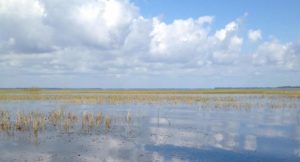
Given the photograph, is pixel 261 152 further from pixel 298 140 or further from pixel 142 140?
pixel 142 140

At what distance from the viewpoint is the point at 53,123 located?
21422 mm

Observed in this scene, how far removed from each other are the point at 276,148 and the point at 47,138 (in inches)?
415

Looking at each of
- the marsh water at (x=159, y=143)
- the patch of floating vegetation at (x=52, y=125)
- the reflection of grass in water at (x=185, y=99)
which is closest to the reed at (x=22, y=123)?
the patch of floating vegetation at (x=52, y=125)

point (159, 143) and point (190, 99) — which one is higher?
point (190, 99)

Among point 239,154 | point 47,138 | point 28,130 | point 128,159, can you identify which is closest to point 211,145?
point 239,154

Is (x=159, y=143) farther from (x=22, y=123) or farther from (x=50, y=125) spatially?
(x=22, y=123)

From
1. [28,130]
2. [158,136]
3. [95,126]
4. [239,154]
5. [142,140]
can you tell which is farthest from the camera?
[95,126]

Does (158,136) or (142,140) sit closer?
(142,140)

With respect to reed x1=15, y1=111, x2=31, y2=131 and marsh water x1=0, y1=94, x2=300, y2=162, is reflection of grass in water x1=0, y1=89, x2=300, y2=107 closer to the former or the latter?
reed x1=15, y1=111, x2=31, y2=131

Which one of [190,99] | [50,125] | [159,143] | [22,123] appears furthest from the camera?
[190,99]

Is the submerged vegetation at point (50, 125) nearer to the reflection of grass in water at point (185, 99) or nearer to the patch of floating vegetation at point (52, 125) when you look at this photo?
the patch of floating vegetation at point (52, 125)

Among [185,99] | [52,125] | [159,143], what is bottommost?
[159,143]

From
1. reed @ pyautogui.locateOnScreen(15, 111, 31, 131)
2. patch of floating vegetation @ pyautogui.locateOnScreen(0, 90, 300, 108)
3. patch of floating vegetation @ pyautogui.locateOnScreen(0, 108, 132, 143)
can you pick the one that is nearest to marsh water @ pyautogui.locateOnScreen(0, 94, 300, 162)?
patch of floating vegetation @ pyautogui.locateOnScreen(0, 108, 132, 143)

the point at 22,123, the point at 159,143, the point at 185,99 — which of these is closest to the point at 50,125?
the point at 22,123
